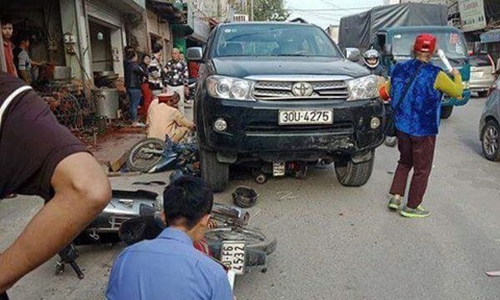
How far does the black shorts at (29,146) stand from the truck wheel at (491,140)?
676cm

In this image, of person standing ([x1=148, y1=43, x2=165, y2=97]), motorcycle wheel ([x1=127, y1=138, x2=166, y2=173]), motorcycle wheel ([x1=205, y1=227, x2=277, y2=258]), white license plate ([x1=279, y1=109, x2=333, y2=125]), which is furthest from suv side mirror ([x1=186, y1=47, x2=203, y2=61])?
person standing ([x1=148, y1=43, x2=165, y2=97])

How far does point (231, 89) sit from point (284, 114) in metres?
0.55

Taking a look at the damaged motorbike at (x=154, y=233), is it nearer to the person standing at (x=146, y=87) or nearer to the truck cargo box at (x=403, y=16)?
the person standing at (x=146, y=87)

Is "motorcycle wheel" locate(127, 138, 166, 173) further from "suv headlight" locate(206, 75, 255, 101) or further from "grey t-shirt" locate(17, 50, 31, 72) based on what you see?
"grey t-shirt" locate(17, 50, 31, 72)

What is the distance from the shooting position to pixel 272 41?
5.57 meters

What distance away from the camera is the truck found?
35.7ft

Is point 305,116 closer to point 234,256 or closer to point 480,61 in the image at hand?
point 234,256

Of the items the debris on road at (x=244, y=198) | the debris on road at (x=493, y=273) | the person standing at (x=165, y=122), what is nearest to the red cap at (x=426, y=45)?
the debris on road at (x=493, y=273)

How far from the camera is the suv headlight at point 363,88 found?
4457mm

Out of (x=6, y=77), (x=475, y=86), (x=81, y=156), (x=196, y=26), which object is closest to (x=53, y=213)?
(x=81, y=156)

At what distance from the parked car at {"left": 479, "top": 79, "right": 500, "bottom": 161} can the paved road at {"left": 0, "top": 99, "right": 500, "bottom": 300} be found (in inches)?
38.8

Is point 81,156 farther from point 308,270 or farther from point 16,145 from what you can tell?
point 308,270

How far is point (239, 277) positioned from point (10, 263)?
2.25 meters

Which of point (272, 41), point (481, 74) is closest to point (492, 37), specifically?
point (481, 74)
